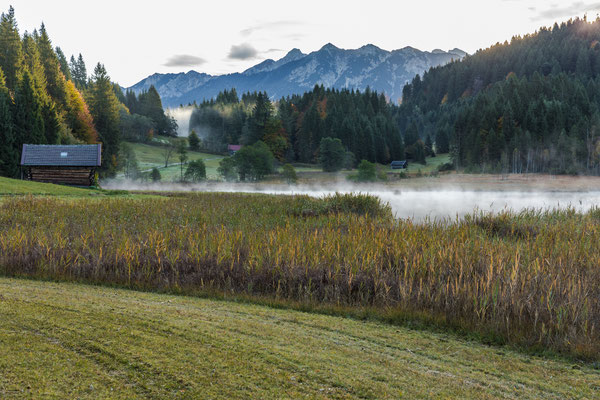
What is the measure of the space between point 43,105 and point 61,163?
1833 cm

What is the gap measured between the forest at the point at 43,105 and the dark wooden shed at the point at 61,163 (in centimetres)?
675

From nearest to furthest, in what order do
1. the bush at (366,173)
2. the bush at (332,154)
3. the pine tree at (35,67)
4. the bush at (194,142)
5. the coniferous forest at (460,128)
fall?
the pine tree at (35,67) < the bush at (366,173) < the bush at (332,154) < the coniferous forest at (460,128) < the bush at (194,142)

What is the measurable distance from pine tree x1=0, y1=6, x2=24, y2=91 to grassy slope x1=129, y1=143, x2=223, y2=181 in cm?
2450

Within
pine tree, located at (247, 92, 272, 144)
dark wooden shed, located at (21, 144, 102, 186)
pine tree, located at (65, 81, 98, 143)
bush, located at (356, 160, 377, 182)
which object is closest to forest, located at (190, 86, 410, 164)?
pine tree, located at (247, 92, 272, 144)

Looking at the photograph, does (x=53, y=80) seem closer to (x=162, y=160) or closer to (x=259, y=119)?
(x=162, y=160)

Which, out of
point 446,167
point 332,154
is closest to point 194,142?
point 332,154

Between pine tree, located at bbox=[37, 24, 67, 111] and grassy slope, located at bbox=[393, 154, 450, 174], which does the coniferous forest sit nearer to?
grassy slope, located at bbox=[393, 154, 450, 174]

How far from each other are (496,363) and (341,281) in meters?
3.83

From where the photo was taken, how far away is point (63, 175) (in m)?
41.2

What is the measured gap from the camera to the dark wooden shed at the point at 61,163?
1594 inches

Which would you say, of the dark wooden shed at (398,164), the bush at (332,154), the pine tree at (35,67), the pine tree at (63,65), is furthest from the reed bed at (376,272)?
the pine tree at (63,65)

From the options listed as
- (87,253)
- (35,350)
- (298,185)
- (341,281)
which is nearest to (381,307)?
(341,281)

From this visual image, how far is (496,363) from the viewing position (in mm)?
5371

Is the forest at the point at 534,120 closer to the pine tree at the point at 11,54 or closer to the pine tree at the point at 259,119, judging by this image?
the pine tree at the point at 259,119
